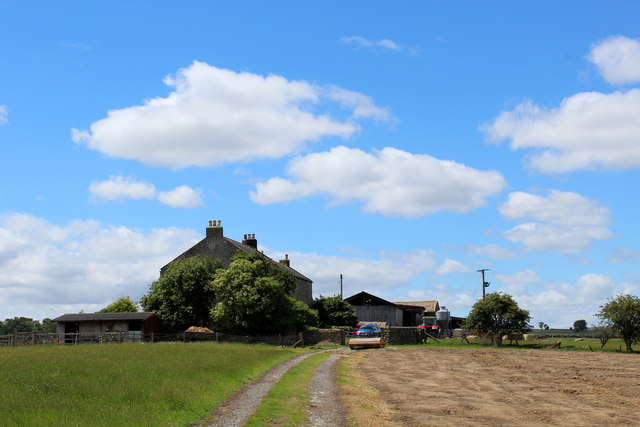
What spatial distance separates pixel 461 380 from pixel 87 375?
17286 millimetres

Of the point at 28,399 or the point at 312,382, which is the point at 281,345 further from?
the point at 28,399

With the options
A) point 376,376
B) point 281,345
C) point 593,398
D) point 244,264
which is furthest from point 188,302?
point 593,398

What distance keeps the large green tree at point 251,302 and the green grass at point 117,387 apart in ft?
81.0

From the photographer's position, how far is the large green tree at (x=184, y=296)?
67625 mm

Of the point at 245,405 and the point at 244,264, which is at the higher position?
the point at 244,264

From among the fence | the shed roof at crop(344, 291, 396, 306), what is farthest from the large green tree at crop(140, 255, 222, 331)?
the shed roof at crop(344, 291, 396, 306)

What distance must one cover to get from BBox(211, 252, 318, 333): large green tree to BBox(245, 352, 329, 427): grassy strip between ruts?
30.5 m

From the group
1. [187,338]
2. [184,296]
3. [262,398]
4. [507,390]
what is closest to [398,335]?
[187,338]

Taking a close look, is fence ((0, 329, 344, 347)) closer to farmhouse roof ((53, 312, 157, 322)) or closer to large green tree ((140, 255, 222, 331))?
farmhouse roof ((53, 312, 157, 322))

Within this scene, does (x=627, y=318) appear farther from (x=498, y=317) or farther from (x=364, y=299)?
(x=364, y=299)

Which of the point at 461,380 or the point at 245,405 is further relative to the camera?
the point at 461,380

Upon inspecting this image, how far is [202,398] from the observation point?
21312 millimetres

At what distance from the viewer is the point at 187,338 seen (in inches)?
2409

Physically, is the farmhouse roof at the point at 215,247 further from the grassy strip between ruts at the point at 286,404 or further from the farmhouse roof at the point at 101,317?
the grassy strip between ruts at the point at 286,404
